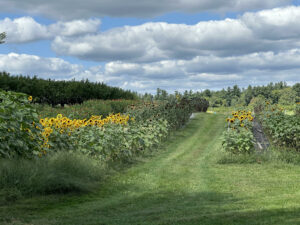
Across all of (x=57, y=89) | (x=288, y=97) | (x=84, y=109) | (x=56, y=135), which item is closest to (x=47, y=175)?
(x=56, y=135)

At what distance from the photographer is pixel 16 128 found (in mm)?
7105

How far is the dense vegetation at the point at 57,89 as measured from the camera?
768 inches

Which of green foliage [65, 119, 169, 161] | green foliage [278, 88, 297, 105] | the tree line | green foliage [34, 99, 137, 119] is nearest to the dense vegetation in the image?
green foliage [34, 99, 137, 119]

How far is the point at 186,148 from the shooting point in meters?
14.1

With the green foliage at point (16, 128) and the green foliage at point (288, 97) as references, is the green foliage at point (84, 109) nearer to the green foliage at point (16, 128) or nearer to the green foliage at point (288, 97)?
the green foliage at point (16, 128)

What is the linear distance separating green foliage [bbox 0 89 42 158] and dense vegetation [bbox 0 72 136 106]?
1081 cm

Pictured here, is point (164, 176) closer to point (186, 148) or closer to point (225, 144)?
point (225, 144)

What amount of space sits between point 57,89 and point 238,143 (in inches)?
526

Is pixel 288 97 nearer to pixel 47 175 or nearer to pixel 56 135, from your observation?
pixel 56 135

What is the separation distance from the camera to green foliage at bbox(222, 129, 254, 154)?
431 inches

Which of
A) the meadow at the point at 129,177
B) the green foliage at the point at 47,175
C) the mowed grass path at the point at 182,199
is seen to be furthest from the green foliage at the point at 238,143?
the green foliage at the point at 47,175

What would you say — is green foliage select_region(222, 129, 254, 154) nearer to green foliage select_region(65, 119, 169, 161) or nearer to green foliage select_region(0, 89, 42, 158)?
green foliage select_region(65, 119, 169, 161)

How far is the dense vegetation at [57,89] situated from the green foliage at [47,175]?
10951mm

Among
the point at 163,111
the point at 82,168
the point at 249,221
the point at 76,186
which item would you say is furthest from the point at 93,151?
the point at 163,111
